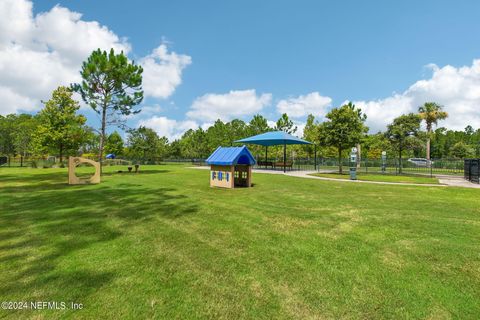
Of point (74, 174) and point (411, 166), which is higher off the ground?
point (411, 166)

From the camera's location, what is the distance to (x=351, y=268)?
3.68 m

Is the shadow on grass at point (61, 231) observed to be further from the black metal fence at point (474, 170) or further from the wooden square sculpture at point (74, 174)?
the black metal fence at point (474, 170)

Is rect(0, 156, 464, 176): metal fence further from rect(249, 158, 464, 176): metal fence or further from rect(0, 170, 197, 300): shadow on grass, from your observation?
rect(0, 170, 197, 300): shadow on grass

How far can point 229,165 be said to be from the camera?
12.3m

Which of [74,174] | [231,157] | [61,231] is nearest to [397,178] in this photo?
[231,157]

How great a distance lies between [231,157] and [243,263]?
8.72 m

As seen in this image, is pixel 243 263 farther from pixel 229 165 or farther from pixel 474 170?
pixel 474 170

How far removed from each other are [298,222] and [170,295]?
389 cm

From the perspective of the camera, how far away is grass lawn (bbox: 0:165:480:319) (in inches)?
110

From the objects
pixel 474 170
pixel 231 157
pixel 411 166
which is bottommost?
pixel 411 166

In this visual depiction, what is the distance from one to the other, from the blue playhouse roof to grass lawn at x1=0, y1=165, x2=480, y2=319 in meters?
5.25

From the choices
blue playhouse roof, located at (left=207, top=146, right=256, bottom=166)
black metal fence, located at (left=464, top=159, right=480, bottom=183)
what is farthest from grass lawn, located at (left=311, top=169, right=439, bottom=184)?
blue playhouse roof, located at (left=207, top=146, right=256, bottom=166)

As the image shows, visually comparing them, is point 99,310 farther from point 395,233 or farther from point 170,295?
point 395,233

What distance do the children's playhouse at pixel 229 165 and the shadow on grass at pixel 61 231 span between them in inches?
135
